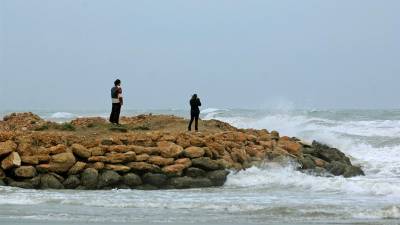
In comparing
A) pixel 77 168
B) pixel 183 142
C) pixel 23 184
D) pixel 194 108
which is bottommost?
pixel 23 184

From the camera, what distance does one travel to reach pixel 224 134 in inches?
746

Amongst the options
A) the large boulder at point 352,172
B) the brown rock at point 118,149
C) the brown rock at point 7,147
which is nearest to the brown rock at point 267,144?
the large boulder at point 352,172

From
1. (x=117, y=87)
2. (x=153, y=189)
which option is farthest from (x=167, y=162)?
(x=117, y=87)

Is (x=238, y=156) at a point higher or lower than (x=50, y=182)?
higher

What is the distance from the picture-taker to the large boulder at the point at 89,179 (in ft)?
50.0

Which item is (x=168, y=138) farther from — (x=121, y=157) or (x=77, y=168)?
(x=77, y=168)

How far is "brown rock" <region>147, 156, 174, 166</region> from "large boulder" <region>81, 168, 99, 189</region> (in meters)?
1.45

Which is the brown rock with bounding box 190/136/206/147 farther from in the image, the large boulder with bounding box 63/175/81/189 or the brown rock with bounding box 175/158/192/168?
the large boulder with bounding box 63/175/81/189

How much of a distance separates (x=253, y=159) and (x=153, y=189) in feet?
11.7

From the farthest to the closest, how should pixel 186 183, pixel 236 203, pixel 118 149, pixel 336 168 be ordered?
pixel 336 168 → pixel 118 149 → pixel 186 183 → pixel 236 203

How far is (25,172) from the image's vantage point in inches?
593

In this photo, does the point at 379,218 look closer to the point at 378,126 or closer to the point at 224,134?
the point at 224,134

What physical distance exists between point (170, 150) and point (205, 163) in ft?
3.11

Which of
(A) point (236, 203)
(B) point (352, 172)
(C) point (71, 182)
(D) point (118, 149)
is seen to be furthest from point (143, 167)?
(B) point (352, 172)
